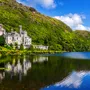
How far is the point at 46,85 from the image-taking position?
44500 mm

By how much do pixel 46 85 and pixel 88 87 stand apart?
7503 mm

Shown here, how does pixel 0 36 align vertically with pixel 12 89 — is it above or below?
above

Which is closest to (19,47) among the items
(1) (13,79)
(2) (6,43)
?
(2) (6,43)

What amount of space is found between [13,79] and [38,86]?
7.26 metres

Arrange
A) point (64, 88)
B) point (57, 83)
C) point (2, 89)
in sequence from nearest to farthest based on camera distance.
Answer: point (2, 89)
point (64, 88)
point (57, 83)

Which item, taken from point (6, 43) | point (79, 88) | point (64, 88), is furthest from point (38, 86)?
point (6, 43)

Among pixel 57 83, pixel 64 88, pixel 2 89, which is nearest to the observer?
pixel 2 89

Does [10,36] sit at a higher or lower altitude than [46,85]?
higher

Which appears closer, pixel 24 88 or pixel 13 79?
pixel 24 88

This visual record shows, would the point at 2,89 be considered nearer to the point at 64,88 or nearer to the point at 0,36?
the point at 64,88

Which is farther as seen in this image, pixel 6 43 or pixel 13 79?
pixel 6 43

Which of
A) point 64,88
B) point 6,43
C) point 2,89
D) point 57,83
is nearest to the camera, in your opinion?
point 2,89

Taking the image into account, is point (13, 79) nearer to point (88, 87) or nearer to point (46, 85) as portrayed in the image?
point (46, 85)

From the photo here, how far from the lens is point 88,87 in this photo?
146 ft
